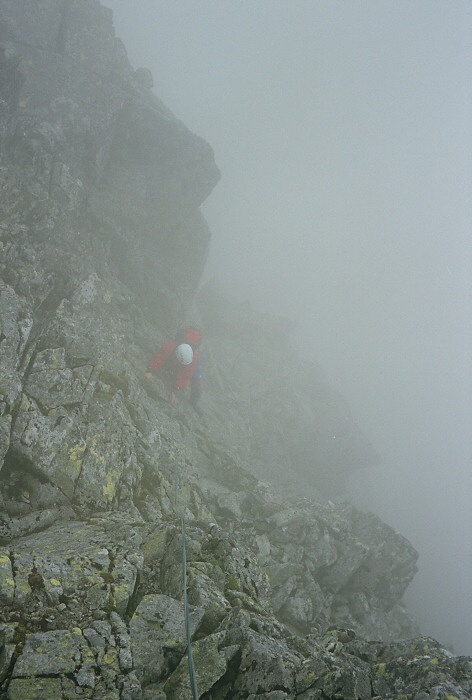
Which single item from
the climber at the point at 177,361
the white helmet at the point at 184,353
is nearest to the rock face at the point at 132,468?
the climber at the point at 177,361

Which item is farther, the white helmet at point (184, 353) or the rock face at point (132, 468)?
the white helmet at point (184, 353)

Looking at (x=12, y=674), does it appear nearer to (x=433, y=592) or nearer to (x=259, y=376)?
(x=259, y=376)

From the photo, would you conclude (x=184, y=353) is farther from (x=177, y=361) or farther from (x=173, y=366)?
(x=173, y=366)

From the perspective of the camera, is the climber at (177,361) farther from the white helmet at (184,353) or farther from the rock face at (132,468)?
the rock face at (132,468)

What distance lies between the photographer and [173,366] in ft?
92.1

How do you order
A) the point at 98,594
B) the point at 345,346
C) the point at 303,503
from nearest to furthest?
the point at 98,594 → the point at 303,503 → the point at 345,346

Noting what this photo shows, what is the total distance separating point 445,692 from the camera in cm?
763

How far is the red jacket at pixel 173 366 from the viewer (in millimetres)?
27016

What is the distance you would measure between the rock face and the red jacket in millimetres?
1461

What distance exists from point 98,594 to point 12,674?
102 inches

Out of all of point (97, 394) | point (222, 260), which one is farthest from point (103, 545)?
point (222, 260)

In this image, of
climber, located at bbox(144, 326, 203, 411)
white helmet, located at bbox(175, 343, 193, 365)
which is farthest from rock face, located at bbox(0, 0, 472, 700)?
white helmet, located at bbox(175, 343, 193, 365)

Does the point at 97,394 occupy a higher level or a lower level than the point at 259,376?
higher

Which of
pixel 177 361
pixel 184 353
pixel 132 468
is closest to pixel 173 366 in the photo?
pixel 177 361
